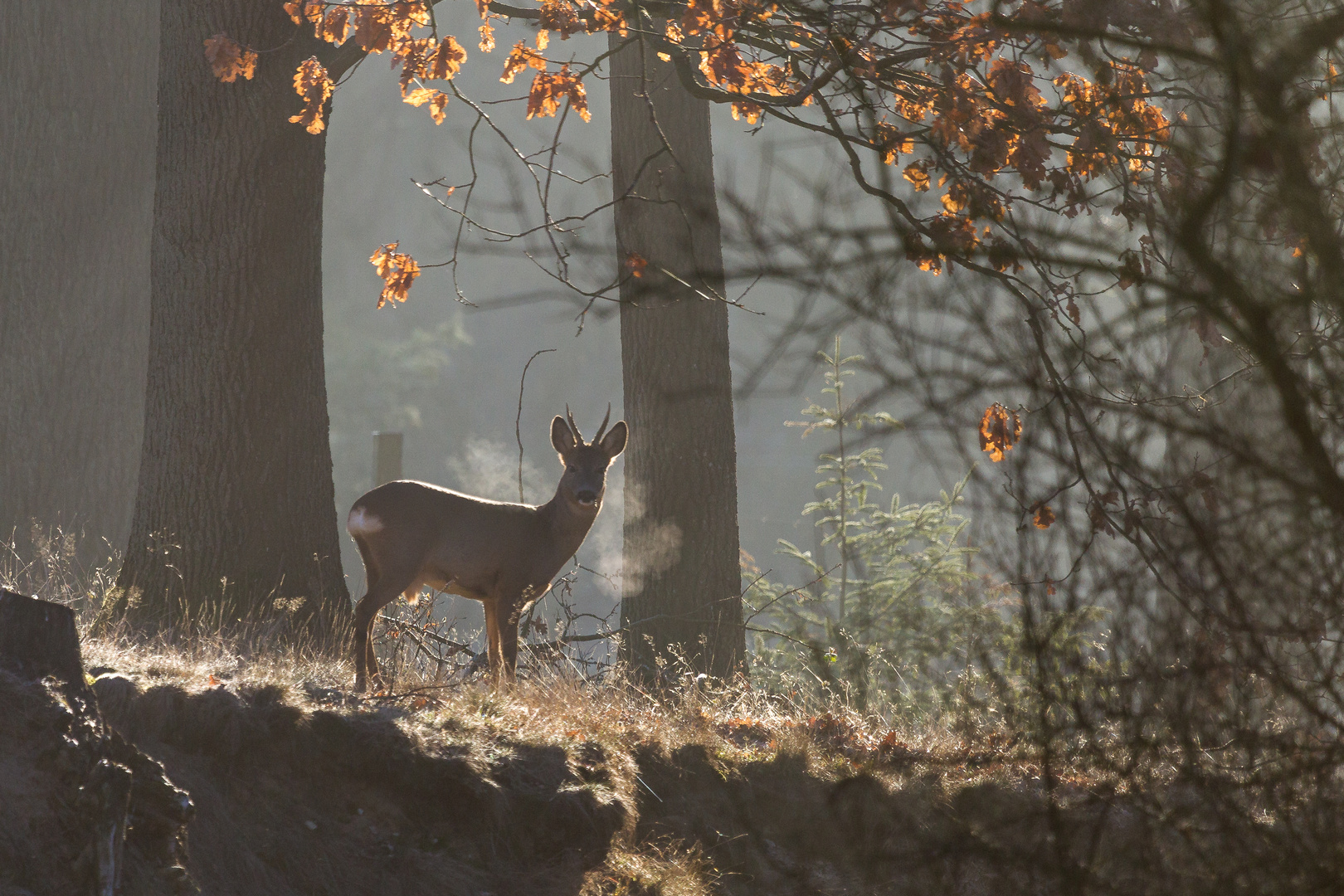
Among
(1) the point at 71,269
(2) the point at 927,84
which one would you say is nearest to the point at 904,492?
(2) the point at 927,84

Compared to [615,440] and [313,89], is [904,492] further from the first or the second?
[313,89]

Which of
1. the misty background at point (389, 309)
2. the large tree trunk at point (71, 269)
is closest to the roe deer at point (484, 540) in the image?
the misty background at point (389, 309)

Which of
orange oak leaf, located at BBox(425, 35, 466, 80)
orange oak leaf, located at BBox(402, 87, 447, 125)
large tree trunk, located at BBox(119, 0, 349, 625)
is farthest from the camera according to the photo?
large tree trunk, located at BBox(119, 0, 349, 625)

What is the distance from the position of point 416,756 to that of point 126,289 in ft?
39.1

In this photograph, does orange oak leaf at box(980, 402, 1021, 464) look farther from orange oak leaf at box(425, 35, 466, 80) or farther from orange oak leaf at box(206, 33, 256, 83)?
orange oak leaf at box(206, 33, 256, 83)

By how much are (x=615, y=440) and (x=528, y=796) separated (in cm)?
377

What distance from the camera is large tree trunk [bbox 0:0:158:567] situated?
14.1 metres

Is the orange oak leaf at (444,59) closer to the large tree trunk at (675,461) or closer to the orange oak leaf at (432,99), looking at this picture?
the orange oak leaf at (432,99)

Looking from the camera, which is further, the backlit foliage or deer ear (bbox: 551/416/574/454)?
deer ear (bbox: 551/416/574/454)

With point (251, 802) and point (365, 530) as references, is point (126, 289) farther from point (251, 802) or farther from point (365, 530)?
point (251, 802)

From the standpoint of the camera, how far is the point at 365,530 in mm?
7742

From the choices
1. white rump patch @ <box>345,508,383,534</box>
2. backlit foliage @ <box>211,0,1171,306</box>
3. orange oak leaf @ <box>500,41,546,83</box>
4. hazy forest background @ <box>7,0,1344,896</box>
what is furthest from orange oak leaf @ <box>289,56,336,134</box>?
white rump patch @ <box>345,508,383,534</box>

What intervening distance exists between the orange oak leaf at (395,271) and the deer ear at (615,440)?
264 cm

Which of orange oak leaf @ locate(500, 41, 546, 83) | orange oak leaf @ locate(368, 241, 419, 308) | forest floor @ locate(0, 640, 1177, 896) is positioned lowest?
forest floor @ locate(0, 640, 1177, 896)
